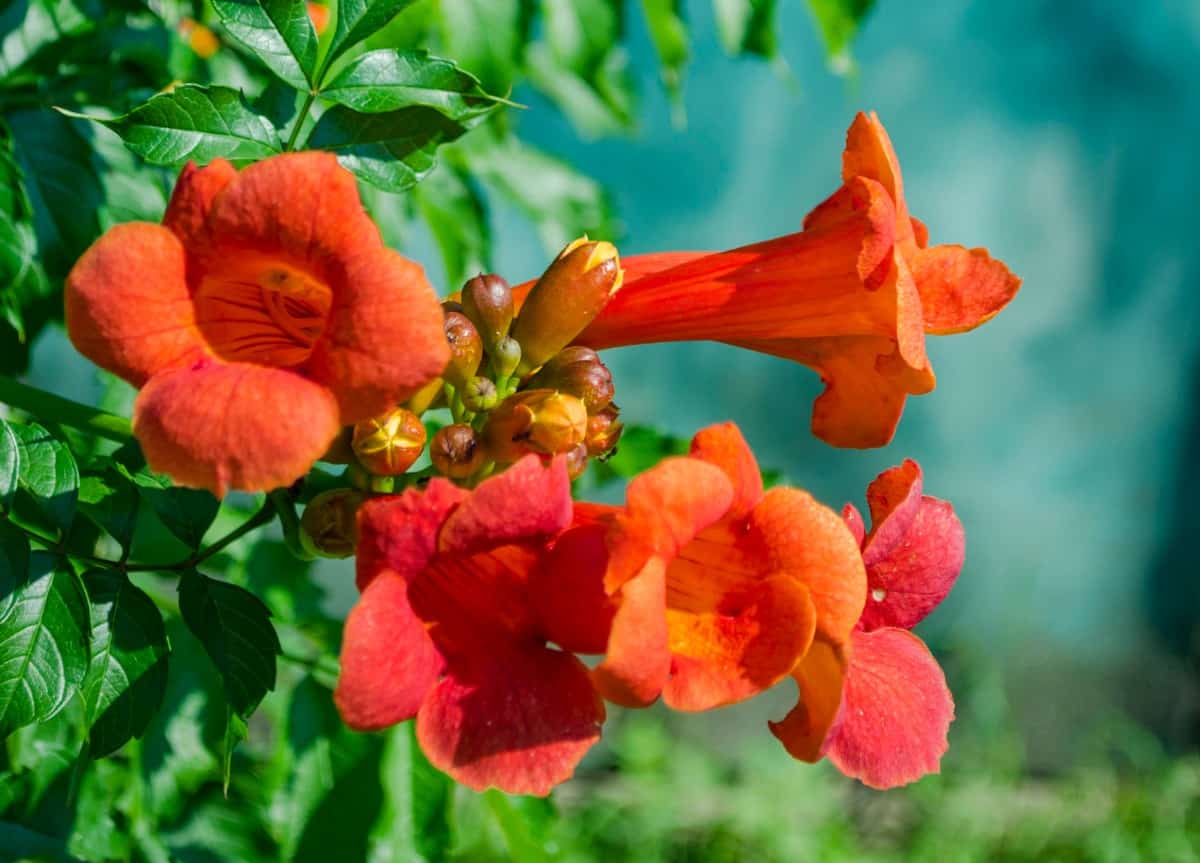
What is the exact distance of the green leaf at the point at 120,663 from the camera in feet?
5.33

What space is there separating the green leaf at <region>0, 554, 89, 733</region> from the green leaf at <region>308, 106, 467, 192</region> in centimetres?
68

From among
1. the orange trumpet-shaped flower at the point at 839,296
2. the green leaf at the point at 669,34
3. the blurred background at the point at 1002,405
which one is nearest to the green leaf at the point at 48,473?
the orange trumpet-shaped flower at the point at 839,296

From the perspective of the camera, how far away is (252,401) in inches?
52.4

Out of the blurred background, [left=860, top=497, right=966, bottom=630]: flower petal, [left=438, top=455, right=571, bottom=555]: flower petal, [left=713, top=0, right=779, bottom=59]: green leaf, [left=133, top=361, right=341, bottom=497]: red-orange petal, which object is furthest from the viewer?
the blurred background

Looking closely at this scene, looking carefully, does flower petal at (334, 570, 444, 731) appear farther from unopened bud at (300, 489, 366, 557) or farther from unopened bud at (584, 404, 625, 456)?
unopened bud at (584, 404, 625, 456)

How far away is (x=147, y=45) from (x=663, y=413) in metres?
4.87

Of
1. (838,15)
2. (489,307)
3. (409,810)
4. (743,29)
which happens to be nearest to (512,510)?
(489,307)

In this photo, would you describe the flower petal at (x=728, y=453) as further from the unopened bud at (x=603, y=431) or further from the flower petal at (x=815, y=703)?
the unopened bud at (x=603, y=431)

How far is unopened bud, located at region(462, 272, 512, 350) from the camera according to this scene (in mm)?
1809

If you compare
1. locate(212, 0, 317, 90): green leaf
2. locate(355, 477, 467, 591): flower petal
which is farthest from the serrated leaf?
locate(212, 0, 317, 90): green leaf

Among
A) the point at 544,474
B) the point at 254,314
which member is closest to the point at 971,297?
the point at 544,474

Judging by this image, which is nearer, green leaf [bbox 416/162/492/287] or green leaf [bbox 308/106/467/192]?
green leaf [bbox 308/106/467/192]

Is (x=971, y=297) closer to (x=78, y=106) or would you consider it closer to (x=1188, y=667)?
(x=78, y=106)

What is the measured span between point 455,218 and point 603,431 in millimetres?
1613
